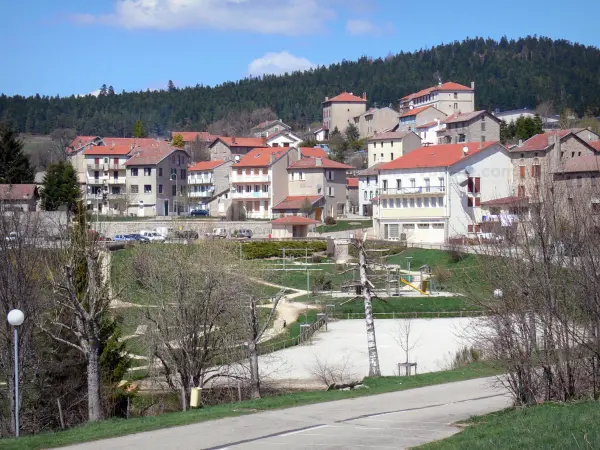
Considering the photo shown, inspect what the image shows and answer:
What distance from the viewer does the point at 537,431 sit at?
1337 centimetres

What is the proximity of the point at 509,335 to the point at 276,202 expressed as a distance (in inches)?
2647

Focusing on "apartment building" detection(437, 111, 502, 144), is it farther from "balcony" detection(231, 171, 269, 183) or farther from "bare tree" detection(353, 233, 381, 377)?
"bare tree" detection(353, 233, 381, 377)

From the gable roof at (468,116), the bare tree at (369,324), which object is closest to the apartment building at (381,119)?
the gable roof at (468,116)

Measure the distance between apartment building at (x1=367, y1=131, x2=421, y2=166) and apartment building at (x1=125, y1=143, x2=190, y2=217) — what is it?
23.4 metres

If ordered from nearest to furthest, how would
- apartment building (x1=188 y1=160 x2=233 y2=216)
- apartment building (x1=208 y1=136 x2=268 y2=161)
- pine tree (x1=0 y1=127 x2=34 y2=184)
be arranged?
pine tree (x1=0 y1=127 x2=34 y2=184)
apartment building (x1=188 y1=160 x2=233 y2=216)
apartment building (x1=208 y1=136 x2=268 y2=161)

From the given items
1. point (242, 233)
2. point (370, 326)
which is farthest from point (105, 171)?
point (370, 326)

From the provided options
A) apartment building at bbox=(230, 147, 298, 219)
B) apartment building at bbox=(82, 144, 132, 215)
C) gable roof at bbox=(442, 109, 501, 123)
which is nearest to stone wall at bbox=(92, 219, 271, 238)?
apartment building at bbox=(230, 147, 298, 219)

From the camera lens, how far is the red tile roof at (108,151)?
101875 millimetres

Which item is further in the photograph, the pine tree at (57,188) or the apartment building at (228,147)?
the apartment building at (228,147)

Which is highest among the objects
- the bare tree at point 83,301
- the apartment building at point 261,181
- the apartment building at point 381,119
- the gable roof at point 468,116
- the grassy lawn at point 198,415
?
the apartment building at point 381,119

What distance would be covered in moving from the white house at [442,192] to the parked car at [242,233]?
1088 centimetres

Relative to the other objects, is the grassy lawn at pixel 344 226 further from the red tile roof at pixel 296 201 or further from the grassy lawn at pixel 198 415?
the grassy lawn at pixel 198 415

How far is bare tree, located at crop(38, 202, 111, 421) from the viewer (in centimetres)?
1967

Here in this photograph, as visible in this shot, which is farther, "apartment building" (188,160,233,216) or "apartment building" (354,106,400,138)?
"apartment building" (354,106,400,138)
